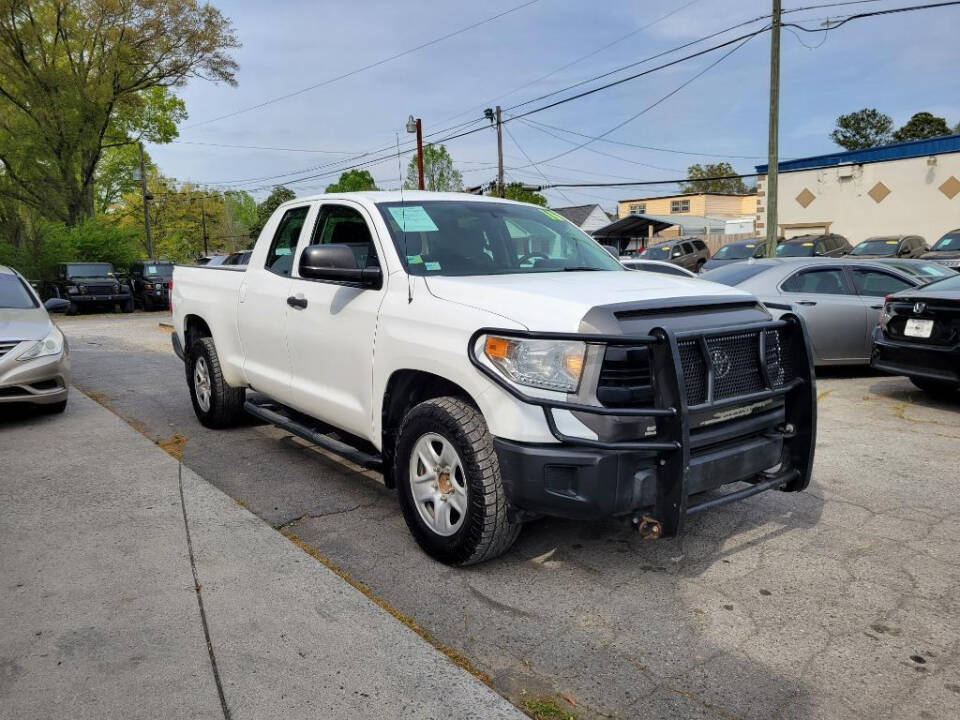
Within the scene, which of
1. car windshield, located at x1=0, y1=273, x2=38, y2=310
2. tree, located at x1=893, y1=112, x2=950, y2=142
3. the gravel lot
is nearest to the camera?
Answer: the gravel lot

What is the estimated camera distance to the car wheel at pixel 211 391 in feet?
20.2

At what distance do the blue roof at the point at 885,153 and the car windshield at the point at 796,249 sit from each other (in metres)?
6.02

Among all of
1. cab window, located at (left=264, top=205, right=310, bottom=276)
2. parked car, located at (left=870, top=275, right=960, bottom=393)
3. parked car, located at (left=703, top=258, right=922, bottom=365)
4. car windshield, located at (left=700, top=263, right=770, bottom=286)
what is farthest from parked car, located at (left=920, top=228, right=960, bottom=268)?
cab window, located at (left=264, top=205, right=310, bottom=276)

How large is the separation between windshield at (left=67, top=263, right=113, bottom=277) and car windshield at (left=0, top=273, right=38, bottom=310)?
17.2 metres

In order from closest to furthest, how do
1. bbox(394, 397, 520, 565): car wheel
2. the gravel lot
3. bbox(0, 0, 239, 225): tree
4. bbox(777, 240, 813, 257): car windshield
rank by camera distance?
the gravel lot → bbox(394, 397, 520, 565): car wheel → bbox(777, 240, 813, 257): car windshield → bbox(0, 0, 239, 225): tree

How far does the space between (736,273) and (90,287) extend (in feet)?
67.8

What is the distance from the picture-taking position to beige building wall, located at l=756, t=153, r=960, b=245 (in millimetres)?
26812

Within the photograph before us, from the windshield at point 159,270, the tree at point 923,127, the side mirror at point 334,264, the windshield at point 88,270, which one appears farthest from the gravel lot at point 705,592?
the tree at point 923,127

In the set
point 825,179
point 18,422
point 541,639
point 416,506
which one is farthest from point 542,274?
point 825,179

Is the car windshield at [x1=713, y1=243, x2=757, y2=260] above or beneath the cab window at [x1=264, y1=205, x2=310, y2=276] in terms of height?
beneath

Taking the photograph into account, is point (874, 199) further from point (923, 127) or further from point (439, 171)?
point (923, 127)

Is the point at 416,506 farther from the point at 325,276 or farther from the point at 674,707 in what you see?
the point at 674,707

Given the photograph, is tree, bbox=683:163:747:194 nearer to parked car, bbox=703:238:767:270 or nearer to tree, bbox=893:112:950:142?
tree, bbox=893:112:950:142

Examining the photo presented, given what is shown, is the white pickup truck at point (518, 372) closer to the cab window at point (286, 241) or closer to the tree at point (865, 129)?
the cab window at point (286, 241)
